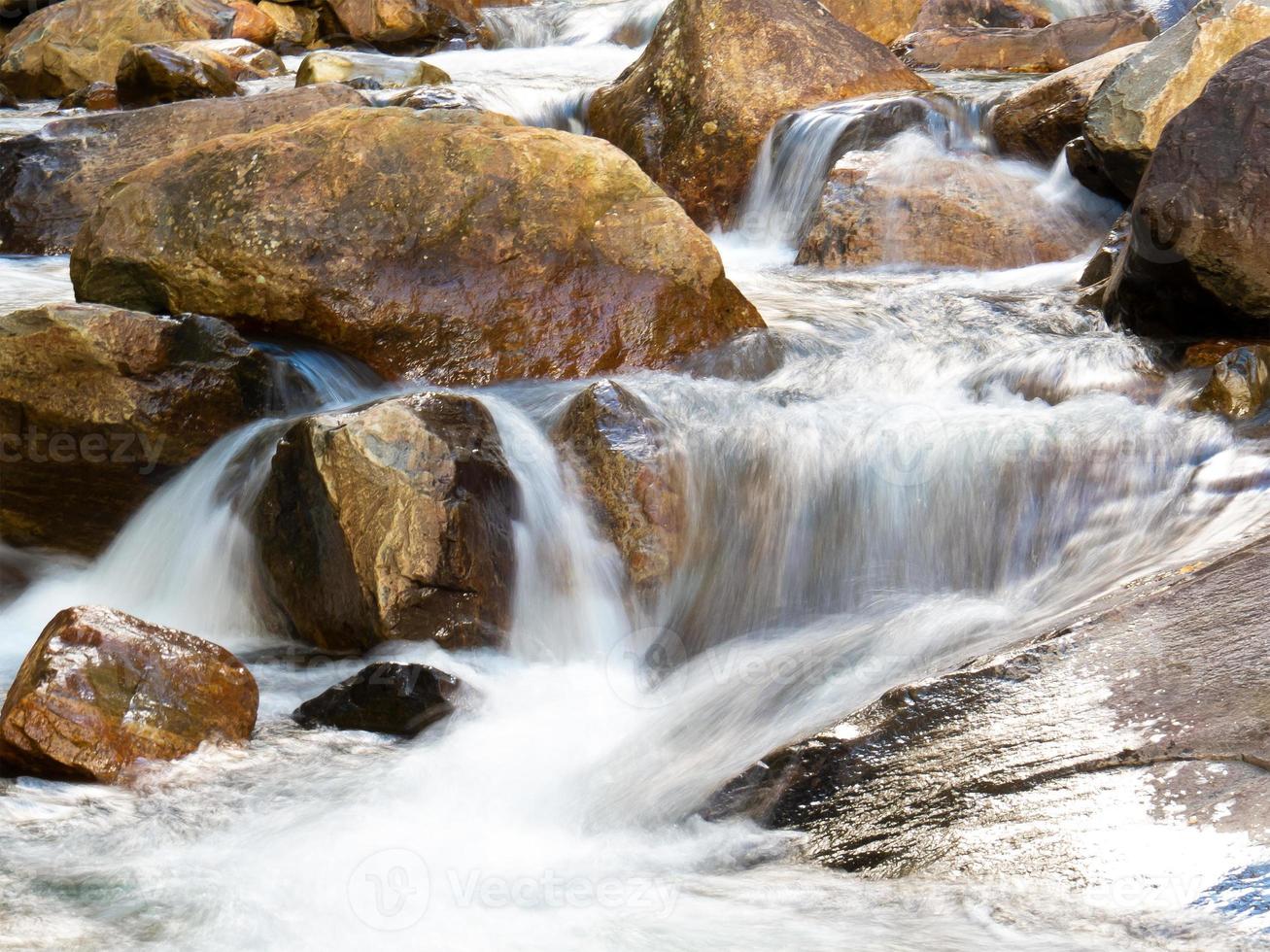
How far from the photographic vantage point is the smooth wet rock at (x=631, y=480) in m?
4.46

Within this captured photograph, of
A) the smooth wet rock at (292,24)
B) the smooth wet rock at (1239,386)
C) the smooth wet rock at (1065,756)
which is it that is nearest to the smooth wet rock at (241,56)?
the smooth wet rock at (292,24)

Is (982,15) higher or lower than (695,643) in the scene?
higher

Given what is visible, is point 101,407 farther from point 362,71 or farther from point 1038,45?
point 1038,45

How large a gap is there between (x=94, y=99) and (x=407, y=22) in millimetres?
4605

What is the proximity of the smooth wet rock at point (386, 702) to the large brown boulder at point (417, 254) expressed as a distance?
1784 mm

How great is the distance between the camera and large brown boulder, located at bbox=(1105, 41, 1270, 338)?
16.3 feet

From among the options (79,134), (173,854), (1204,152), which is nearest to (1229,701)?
(173,854)

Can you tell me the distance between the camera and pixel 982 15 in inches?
524

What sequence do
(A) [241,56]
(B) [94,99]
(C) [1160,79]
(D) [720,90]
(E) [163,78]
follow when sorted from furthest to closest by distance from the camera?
(A) [241,56] < (B) [94,99] < (E) [163,78] < (D) [720,90] < (C) [1160,79]

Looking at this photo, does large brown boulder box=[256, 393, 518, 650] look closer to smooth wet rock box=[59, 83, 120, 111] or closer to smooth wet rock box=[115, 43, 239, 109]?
smooth wet rock box=[115, 43, 239, 109]

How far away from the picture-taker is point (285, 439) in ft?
14.2

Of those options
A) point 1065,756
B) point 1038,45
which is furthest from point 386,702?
point 1038,45

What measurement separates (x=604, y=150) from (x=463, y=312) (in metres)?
1.04

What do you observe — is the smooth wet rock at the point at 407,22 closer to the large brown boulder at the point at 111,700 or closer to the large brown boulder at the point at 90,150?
the large brown boulder at the point at 90,150
